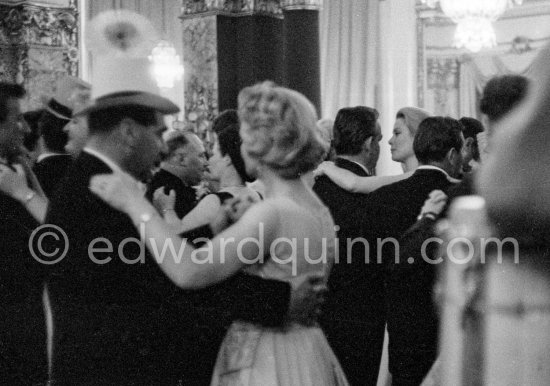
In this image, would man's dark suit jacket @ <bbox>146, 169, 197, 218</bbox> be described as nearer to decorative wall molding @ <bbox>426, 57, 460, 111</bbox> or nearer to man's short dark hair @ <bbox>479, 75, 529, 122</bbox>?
man's short dark hair @ <bbox>479, 75, 529, 122</bbox>

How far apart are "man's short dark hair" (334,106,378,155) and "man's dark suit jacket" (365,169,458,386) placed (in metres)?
0.53

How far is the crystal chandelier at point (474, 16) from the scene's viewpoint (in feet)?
32.8

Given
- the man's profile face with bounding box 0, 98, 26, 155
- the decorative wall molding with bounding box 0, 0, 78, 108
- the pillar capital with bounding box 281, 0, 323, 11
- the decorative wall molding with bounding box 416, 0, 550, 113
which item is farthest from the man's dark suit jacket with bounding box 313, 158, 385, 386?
the decorative wall molding with bounding box 416, 0, 550, 113

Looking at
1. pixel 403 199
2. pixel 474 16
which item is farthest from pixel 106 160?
pixel 474 16

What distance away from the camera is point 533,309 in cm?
149

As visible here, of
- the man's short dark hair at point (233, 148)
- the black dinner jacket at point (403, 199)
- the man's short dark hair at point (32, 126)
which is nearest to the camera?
the black dinner jacket at point (403, 199)

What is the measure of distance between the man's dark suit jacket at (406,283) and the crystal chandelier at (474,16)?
20.0ft

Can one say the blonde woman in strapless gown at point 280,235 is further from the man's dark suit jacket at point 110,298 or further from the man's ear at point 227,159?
the man's ear at point 227,159

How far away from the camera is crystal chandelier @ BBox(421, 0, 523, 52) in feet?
32.8

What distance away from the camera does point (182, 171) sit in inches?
202

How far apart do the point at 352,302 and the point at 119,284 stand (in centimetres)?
204

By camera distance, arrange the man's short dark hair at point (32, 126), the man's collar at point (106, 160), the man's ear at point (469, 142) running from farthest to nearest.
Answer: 1. the man's ear at point (469, 142)
2. the man's short dark hair at point (32, 126)
3. the man's collar at point (106, 160)
